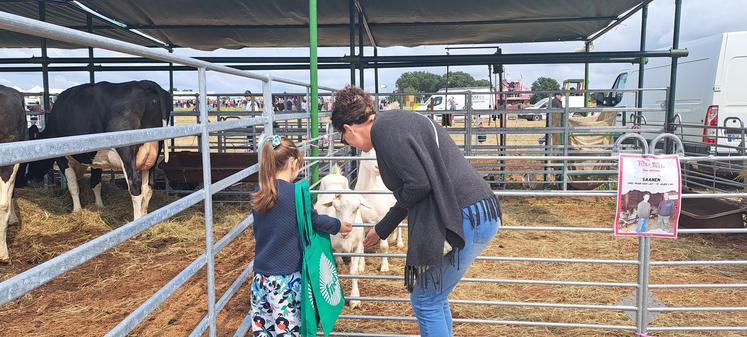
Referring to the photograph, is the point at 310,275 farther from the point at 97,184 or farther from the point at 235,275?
the point at 97,184

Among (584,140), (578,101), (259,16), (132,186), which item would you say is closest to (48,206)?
(132,186)

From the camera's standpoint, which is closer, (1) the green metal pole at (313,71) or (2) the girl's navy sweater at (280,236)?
(2) the girl's navy sweater at (280,236)

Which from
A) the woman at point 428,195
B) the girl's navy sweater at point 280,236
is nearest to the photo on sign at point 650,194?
the woman at point 428,195

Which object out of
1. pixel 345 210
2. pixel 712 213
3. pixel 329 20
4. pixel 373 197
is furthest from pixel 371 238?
pixel 329 20

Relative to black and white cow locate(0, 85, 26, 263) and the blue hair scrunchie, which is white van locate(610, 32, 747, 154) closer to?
the blue hair scrunchie

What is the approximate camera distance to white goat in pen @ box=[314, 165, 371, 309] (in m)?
4.37

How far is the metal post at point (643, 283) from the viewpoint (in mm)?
3412

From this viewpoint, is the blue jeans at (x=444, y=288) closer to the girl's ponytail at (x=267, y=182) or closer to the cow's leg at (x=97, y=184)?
the girl's ponytail at (x=267, y=182)

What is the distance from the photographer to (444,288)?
2514mm

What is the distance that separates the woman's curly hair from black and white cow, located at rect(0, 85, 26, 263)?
475 cm

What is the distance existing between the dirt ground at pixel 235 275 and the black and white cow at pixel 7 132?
40 centimetres

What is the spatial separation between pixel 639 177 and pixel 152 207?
22.7 ft

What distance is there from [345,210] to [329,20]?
19.8 ft

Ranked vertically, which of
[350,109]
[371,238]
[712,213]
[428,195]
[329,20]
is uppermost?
[329,20]
